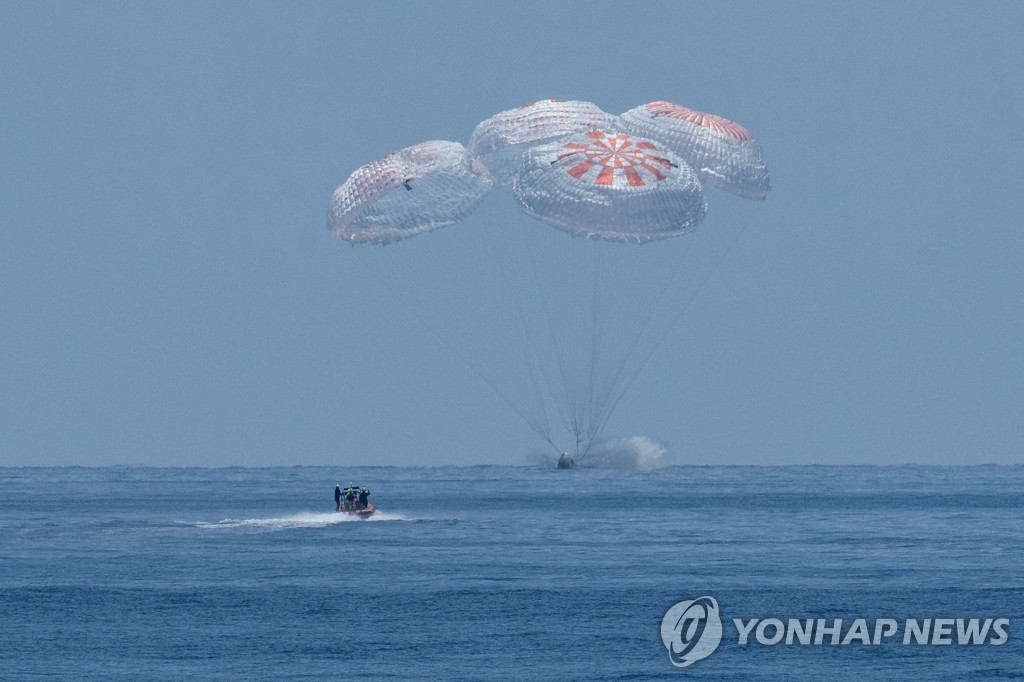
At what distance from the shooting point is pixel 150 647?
34812 mm

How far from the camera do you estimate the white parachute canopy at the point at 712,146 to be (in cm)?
5031

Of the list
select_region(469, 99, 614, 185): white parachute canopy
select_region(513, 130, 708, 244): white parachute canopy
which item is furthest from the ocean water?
select_region(469, 99, 614, 185): white parachute canopy

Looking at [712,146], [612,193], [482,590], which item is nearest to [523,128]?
[612,193]

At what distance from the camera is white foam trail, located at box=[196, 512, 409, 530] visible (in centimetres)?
6128

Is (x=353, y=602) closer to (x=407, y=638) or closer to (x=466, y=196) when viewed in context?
(x=407, y=638)

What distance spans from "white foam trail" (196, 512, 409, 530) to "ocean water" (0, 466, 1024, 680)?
211mm

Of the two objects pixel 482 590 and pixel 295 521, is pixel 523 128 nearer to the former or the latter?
pixel 482 590

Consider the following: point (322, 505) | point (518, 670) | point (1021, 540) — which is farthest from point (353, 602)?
point (322, 505)

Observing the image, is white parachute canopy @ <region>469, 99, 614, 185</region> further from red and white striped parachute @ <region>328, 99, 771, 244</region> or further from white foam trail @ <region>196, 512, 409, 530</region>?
white foam trail @ <region>196, 512, 409, 530</region>

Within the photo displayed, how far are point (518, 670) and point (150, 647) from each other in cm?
803

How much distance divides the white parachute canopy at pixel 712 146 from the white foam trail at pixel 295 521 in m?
19.2

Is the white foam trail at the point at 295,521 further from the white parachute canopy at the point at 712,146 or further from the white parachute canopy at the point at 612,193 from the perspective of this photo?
the white parachute canopy at the point at 712,146

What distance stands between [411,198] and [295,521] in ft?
57.6

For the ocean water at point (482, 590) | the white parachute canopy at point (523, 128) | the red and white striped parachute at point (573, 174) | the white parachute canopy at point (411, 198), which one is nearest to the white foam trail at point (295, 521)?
Result: the ocean water at point (482, 590)
